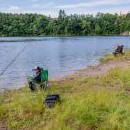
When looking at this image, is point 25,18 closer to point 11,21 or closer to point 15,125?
point 11,21

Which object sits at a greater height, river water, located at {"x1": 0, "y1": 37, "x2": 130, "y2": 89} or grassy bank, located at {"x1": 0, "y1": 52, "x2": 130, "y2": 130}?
grassy bank, located at {"x1": 0, "y1": 52, "x2": 130, "y2": 130}

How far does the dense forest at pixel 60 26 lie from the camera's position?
16800 cm

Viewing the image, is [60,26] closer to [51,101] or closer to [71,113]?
[51,101]

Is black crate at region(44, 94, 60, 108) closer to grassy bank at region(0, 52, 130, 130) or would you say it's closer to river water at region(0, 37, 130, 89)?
grassy bank at region(0, 52, 130, 130)

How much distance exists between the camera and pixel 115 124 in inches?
408

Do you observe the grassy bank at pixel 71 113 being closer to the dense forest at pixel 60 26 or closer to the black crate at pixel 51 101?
the black crate at pixel 51 101

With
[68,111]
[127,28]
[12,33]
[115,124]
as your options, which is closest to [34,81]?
[68,111]

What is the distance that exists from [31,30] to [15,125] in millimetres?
159354

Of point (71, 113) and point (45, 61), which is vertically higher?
point (71, 113)

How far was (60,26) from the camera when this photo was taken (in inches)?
6713

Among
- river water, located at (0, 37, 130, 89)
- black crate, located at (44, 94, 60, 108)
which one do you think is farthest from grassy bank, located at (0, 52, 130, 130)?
river water, located at (0, 37, 130, 89)

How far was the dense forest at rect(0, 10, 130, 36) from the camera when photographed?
168m

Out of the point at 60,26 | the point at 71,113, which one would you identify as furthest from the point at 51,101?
the point at 60,26

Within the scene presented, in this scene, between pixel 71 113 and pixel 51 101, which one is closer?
pixel 71 113
